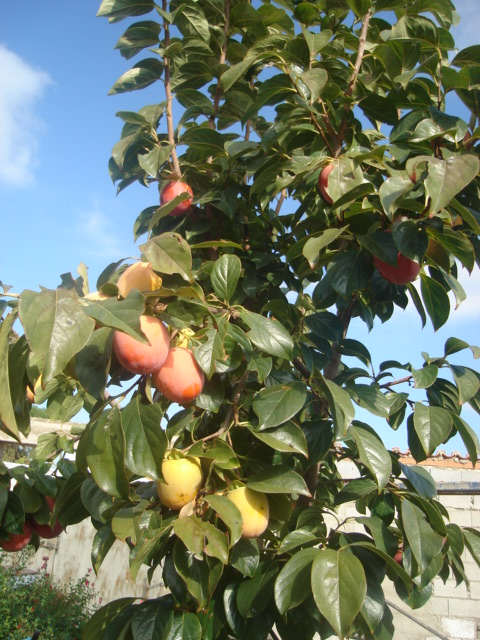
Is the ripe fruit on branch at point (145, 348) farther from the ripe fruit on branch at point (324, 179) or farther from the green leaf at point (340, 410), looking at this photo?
A: the ripe fruit on branch at point (324, 179)

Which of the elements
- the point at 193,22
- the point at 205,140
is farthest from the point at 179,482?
the point at 193,22

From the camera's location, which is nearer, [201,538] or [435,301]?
[201,538]

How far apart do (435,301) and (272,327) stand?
0.37 m

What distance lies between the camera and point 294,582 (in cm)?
86

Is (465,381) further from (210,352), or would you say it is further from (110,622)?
(110,622)

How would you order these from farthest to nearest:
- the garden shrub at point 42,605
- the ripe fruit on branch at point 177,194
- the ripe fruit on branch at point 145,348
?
the garden shrub at point 42,605 → the ripe fruit on branch at point 177,194 → the ripe fruit on branch at point 145,348

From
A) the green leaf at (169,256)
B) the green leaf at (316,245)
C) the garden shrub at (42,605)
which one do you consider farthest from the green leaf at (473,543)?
the garden shrub at (42,605)

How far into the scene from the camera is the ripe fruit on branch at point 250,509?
93cm

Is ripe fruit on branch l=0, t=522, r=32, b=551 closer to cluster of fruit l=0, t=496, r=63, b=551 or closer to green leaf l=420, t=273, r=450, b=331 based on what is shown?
cluster of fruit l=0, t=496, r=63, b=551

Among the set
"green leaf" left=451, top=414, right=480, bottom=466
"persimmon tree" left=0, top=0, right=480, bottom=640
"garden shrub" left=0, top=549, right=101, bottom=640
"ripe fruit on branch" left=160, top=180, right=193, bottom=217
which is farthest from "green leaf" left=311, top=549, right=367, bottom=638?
"garden shrub" left=0, top=549, right=101, bottom=640

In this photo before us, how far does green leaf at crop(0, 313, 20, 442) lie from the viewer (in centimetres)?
60

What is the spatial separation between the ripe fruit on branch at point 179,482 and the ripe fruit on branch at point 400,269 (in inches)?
19.4

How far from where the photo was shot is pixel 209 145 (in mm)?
1229

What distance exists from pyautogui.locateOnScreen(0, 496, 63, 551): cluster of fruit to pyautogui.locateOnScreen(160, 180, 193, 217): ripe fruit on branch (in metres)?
0.88
